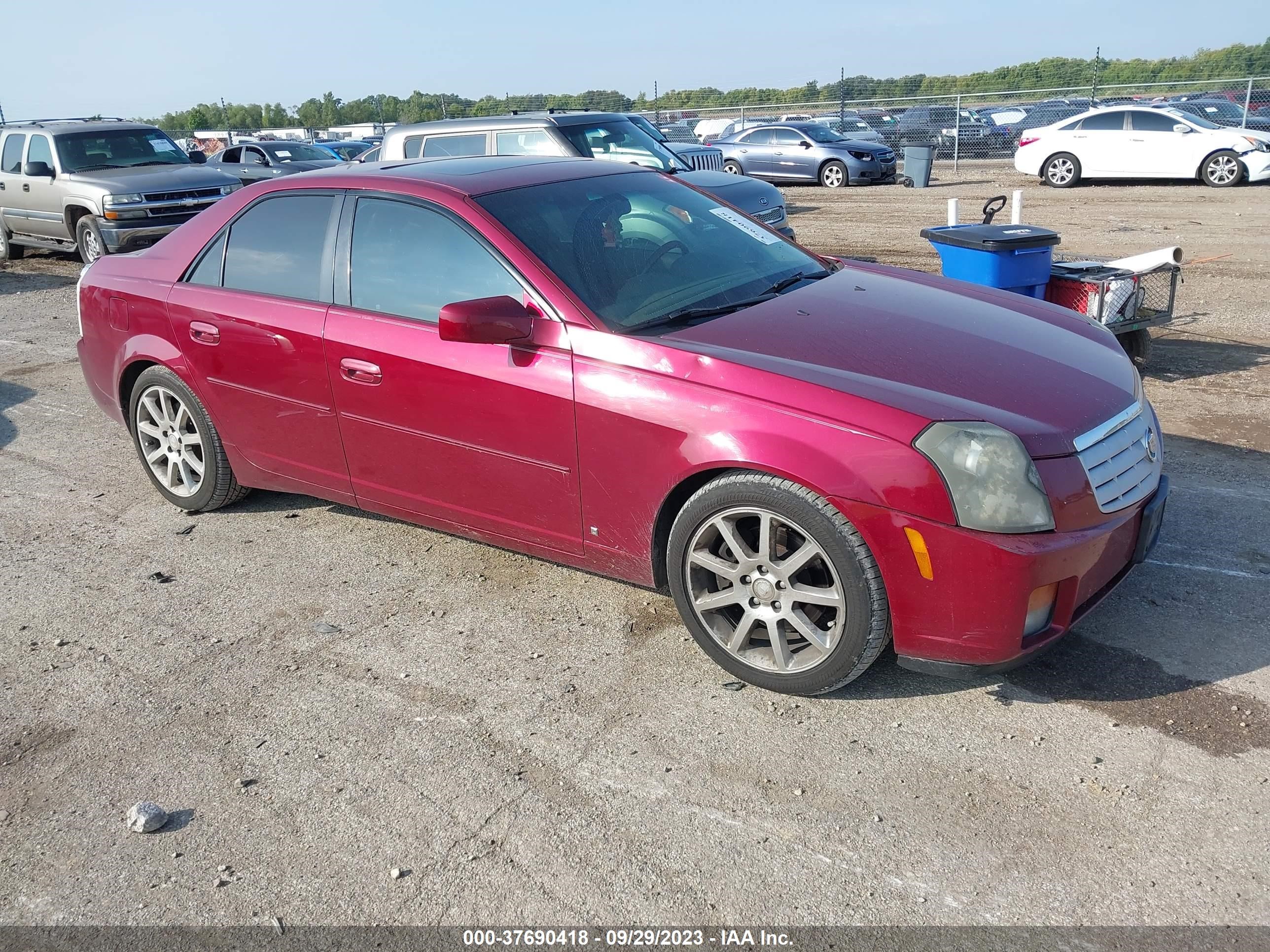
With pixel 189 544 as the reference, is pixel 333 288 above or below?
above

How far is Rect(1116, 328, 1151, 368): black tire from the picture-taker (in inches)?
275

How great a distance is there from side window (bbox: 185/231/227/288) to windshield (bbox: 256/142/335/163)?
16.9 m

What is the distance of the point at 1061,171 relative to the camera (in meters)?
19.4

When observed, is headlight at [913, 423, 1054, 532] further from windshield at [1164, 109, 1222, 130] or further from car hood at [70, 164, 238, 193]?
windshield at [1164, 109, 1222, 130]

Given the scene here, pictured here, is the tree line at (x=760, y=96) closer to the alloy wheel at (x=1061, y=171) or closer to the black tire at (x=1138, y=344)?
the alloy wheel at (x=1061, y=171)

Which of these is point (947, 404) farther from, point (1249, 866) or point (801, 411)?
point (1249, 866)

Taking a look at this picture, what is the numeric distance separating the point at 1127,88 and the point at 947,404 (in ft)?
101

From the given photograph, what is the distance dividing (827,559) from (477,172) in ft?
7.50

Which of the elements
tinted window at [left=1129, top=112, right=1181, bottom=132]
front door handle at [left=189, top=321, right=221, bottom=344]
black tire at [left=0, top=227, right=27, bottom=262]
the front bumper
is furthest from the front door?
tinted window at [left=1129, top=112, right=1181, bottom=132]

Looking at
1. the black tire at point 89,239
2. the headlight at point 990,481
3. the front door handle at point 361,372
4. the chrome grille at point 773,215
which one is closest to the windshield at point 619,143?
the chrome grille at point 773,215

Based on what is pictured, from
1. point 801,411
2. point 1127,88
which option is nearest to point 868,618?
point 801,411

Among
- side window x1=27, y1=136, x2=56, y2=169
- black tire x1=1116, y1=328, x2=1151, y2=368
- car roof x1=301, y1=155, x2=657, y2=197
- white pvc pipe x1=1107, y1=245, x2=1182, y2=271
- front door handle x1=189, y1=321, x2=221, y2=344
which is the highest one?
side window x1=27, y1=136, x2=56, y2=169

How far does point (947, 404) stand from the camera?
317 centimetres

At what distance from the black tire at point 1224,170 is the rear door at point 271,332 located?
1814 cm
